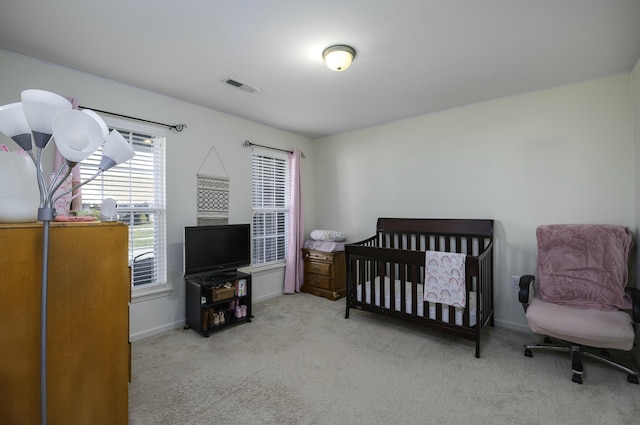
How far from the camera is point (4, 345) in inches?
41.1

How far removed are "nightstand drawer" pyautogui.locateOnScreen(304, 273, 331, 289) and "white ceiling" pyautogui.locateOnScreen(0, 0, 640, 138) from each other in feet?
7.64

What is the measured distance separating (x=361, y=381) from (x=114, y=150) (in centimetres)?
205

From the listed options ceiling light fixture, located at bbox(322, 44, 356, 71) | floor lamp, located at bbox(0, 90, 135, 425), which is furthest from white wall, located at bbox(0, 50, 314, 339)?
floor lamp, located at bbox(0, 90, 135, 425)

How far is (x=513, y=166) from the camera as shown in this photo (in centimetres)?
294

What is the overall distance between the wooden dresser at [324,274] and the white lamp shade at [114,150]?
2.95 metres

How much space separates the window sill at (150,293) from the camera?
2.72 m

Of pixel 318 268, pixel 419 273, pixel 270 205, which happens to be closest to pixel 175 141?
pixel 270 205

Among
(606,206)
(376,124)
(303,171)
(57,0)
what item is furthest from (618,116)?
(57,0)

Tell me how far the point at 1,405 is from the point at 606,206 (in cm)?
400

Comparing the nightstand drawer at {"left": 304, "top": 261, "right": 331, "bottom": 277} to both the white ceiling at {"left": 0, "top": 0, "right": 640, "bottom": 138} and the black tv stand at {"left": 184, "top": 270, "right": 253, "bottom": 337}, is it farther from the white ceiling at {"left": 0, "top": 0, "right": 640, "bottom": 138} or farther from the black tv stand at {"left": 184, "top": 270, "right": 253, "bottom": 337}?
the white ceiling at {"left": 0, "top": 0, "right": 640, "bottom": 138}

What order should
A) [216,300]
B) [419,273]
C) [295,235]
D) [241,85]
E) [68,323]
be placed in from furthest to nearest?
[295,235]
[419,273]
[216,300]
[241,85]
[68,323]

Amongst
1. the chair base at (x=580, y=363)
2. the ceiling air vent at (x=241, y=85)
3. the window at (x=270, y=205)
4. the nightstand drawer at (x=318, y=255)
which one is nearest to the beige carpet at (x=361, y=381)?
the chair base at (x=580, y=363)

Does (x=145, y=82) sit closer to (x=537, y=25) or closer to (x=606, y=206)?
(x=537, y=25)

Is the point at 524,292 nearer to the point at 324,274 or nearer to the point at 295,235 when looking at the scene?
the point at 324,274
